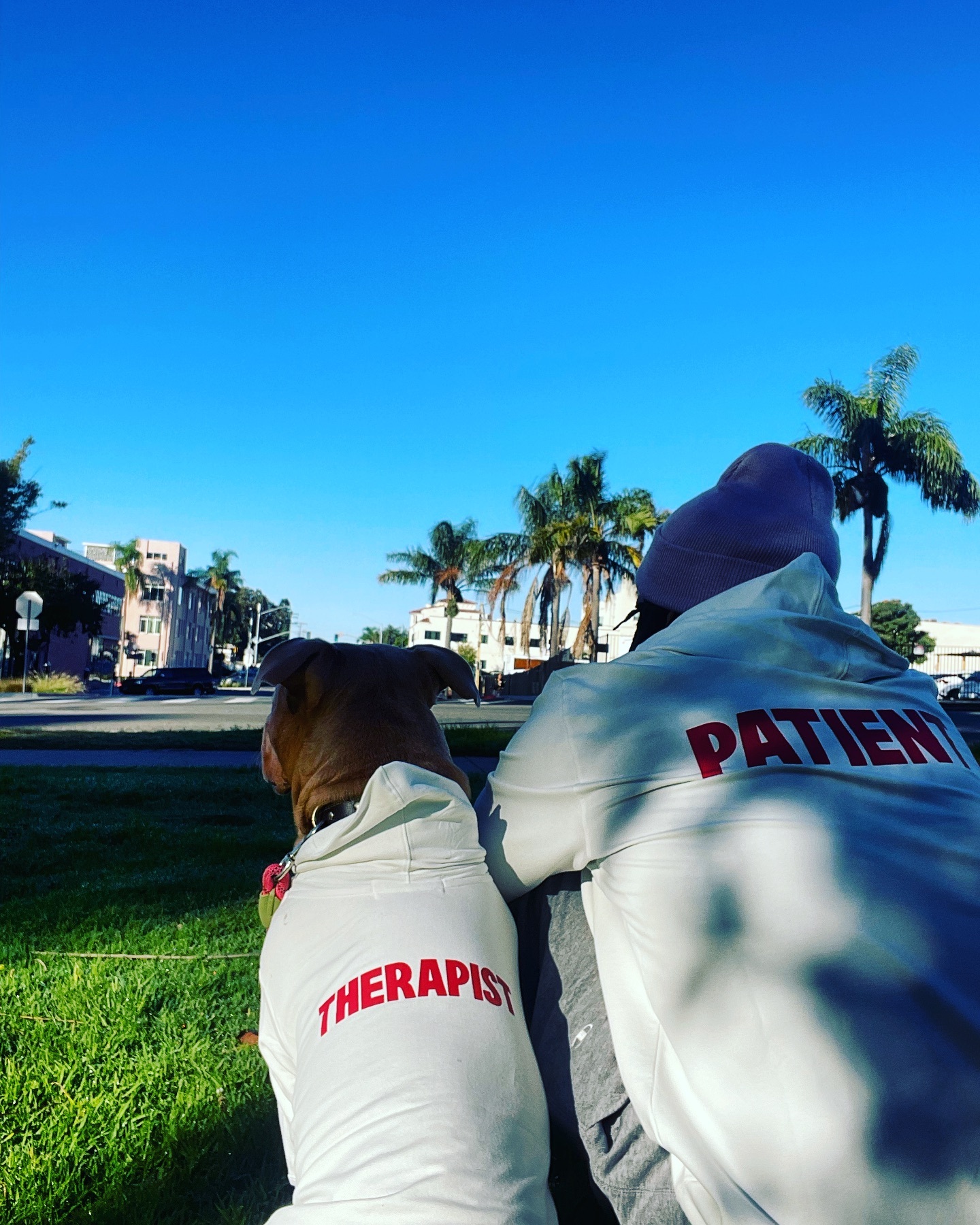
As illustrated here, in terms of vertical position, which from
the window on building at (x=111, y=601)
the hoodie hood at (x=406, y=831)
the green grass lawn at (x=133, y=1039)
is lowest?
the green grass lawn at (x=133, y=1039)

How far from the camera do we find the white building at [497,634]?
39.8m

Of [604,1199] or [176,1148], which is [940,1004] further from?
[176,1148]

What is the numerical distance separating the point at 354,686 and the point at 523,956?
83 centimetres

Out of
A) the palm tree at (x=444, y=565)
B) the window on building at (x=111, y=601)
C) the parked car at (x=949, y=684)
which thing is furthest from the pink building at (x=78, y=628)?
the parked car at (x=949, y=684)

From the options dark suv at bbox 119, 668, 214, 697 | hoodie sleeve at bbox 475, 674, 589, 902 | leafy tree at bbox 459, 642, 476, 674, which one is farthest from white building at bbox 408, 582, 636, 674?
hoodie sleeve at bbox 475, 674, 589, 902

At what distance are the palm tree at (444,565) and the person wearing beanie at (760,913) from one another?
43.5m

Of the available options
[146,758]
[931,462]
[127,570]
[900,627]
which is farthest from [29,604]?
[900,627]

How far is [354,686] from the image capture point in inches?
100

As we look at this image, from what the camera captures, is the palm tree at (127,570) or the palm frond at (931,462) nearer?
the palm frond at (931,462)

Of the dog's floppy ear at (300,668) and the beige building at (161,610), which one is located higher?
the beige building at (161,610)

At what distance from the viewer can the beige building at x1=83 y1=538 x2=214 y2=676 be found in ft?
273

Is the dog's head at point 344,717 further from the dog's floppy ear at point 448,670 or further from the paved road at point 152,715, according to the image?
the paved road at point 152,715

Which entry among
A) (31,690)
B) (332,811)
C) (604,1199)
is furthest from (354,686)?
(31,690)

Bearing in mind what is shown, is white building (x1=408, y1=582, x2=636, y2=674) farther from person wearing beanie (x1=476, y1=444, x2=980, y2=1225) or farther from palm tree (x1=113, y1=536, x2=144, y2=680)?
person wearing beanie (x1=476, y1=444, x2=980, y2=1225)
